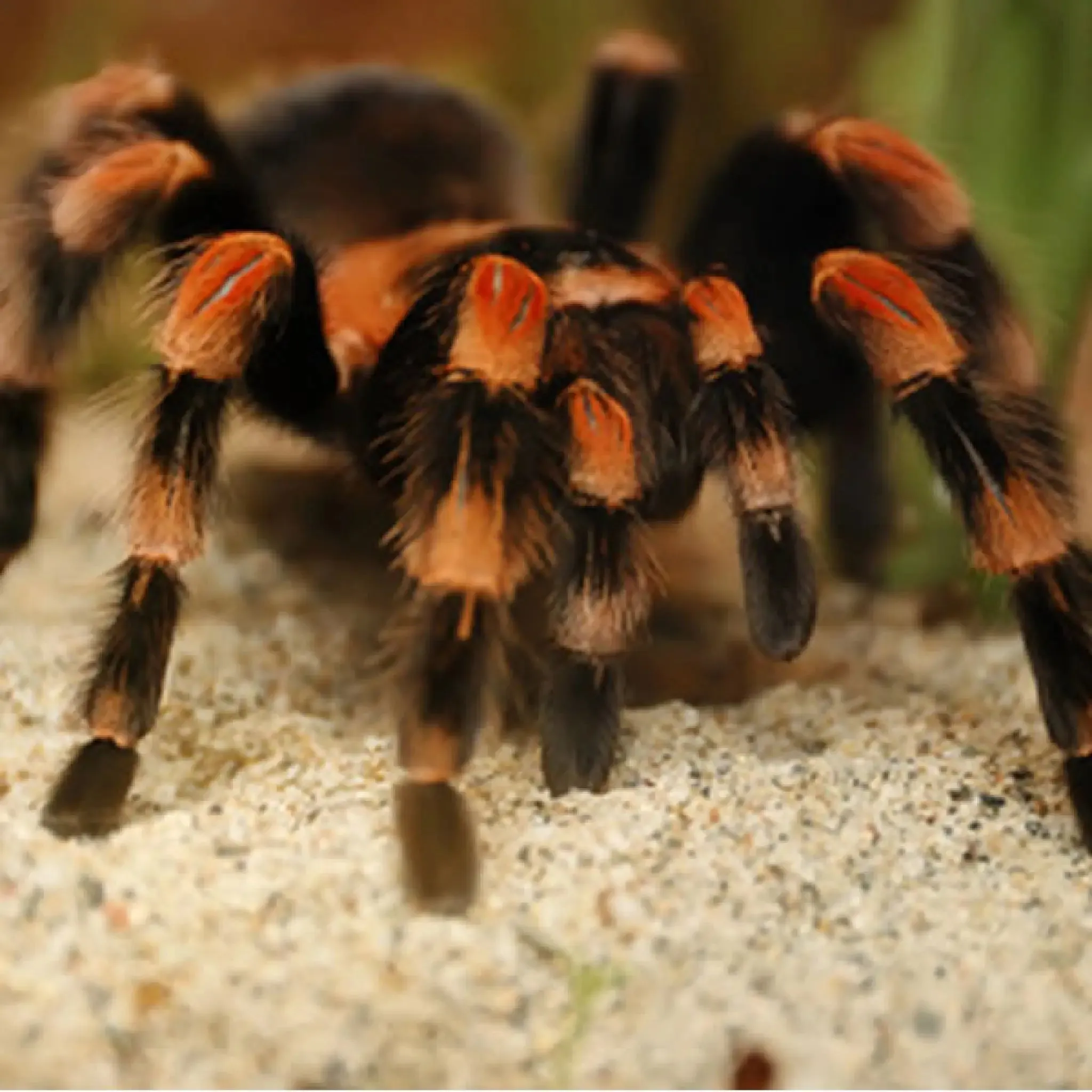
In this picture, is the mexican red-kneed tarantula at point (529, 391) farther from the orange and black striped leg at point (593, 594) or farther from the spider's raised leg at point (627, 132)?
the spider's raised leg at point (627, 132)

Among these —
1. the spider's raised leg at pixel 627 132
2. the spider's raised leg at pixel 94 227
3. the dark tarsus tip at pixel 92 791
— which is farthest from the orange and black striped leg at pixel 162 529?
the spider's raised leg at pixel 627 132

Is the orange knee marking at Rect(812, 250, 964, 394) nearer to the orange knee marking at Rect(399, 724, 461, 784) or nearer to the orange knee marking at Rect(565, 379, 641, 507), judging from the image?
the orange knee marking at Rect(565, 379, 641, 507)

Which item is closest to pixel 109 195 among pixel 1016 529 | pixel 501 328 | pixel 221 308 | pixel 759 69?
pixel 221 308

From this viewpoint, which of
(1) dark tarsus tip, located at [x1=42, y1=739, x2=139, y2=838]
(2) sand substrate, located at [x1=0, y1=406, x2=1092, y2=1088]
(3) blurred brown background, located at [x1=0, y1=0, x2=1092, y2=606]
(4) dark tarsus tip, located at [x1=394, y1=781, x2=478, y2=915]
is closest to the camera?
(2) sand substrate, located at [x1=0, y1=406, x2=1092, y2=1088]

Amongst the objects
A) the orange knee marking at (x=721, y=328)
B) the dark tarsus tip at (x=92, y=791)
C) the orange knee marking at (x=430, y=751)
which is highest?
the orange knee marking at (x=721, y=328)

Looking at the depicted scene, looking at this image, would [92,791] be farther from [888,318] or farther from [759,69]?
[759,69]

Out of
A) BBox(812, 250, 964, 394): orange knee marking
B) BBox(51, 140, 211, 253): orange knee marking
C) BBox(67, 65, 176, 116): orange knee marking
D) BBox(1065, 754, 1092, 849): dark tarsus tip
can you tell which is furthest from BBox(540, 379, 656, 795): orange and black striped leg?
BBox(67, 65, 176, 116): orange knee marking
